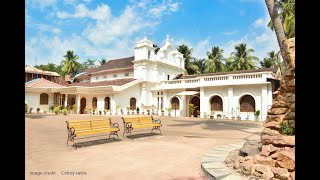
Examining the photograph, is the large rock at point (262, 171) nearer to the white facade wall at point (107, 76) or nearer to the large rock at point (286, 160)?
the large rock at point (286, 160)

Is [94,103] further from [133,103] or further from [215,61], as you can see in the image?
[215,61]

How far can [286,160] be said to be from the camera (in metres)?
4.78

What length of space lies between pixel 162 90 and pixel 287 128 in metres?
26.0

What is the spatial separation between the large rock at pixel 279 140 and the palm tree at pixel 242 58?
38.0m

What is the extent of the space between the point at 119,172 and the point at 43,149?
410 centimetres

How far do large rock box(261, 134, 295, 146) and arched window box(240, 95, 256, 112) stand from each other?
64.6ft

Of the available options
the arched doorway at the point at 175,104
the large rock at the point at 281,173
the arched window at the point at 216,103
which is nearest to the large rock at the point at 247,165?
the large rock at the point at 281,173

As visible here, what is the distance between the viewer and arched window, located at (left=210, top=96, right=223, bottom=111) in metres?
26.3

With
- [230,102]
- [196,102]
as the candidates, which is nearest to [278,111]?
[230,102]

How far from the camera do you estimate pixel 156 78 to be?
33406 millimetres

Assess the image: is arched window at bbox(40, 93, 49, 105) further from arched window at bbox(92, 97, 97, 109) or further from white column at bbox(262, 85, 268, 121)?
white column at bbox(262, 85, 268, 121)
